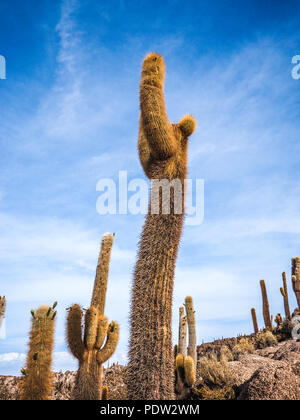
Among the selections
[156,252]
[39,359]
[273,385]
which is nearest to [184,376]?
[273,385]

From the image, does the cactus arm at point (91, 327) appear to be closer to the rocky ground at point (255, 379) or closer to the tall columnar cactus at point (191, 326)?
the rocky ground at point (255, 379)

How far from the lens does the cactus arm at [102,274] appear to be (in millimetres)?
7320

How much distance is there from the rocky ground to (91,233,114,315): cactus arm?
191 cm

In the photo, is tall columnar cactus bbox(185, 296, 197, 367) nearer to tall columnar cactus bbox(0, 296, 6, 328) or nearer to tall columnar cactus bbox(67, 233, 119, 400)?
tall columnar cactus bbox(67, 233, 119, 400)

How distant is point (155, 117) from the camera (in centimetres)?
606

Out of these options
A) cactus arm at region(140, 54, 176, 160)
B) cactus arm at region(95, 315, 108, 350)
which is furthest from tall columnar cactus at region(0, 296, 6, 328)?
cactus arm at region(140, 54, 176, 160)

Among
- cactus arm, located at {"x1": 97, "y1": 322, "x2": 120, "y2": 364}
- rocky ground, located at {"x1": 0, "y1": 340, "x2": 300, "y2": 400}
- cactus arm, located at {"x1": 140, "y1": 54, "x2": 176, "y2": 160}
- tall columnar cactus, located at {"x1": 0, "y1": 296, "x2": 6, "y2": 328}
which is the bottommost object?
rocky ground, located at {"x1": 0, "y1": 340, "x2": 300, "y2": 400}

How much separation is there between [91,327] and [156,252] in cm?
199

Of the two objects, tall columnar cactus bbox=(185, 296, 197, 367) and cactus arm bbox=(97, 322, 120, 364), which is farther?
tall columnar cactus bbox=(185, 296, 197, 367)

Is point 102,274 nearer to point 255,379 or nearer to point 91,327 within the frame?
point 91,327

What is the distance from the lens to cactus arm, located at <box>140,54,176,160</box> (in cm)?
606

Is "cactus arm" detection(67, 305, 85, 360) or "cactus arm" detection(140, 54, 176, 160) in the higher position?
"cactus arm" detection(140, 54, 176, 160)
